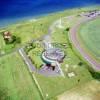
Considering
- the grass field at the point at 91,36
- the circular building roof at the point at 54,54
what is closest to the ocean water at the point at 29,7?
the grass field at the point at 91,36

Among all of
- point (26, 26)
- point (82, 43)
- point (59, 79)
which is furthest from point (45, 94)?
point (26, 26)

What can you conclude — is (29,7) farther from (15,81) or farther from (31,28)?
(15,81)

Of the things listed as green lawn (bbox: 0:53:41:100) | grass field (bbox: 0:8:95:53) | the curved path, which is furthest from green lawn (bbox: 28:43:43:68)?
the curved path

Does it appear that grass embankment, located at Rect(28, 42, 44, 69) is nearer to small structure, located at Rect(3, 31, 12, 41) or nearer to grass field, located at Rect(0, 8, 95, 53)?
grass field, located at Rect(0, 8, 95, 53)

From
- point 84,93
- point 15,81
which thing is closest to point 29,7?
point 15,81

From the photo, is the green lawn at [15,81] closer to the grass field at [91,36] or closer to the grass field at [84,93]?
the grass field at [84,93]

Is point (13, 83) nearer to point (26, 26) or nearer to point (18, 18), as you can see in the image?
point (26, 26)
